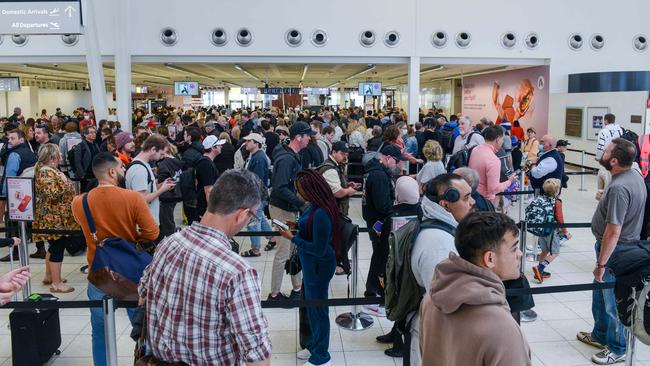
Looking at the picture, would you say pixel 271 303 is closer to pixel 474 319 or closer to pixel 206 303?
pixel 206 303

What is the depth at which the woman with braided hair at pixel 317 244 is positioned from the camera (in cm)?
447

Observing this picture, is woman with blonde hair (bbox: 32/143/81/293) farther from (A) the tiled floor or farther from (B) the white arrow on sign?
(B) the white arrow on sign

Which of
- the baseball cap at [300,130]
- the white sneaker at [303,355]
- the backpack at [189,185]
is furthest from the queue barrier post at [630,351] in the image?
the backpack at [189,185]

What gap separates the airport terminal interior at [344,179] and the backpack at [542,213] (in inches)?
1.0

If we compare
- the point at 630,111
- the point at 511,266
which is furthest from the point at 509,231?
the point at 630,111

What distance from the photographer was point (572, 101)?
1756 cm

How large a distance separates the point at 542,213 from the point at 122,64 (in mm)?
13101

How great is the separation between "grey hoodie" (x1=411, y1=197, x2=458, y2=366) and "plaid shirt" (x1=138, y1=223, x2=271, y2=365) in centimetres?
107

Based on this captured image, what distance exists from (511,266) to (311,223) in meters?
2.43

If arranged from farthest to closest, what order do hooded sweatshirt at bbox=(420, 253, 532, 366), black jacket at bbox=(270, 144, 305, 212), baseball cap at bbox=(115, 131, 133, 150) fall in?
baseball cap at bbox=(115, 131, 133, 150) < black jacket at bbox=(270, 144, 305, 212) < hooded sweatshirt at bbox=(420, 253, 532, 366)

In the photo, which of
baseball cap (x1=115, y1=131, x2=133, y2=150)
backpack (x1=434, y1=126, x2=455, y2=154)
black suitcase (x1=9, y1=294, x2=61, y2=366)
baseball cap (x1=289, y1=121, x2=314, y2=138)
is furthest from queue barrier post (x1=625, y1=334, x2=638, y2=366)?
backpack (x1=434, y1=126, x2=455, y2=154)

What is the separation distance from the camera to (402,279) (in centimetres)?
346

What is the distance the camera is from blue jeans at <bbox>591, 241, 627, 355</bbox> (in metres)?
4.79

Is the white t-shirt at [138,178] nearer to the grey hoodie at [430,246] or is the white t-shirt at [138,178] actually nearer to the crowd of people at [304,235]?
the crowd of people at [304,235]
